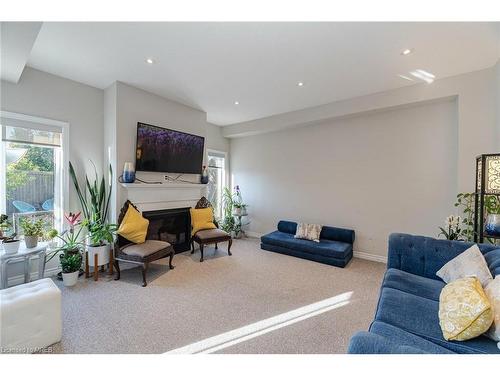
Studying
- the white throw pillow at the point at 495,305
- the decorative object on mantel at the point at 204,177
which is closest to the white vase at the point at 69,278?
the decorative object on mantel at the point at 204,177

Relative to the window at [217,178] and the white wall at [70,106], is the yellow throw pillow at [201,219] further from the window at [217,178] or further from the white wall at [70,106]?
the white wall at [70,106]

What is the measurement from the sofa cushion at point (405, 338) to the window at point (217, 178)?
4.79 m

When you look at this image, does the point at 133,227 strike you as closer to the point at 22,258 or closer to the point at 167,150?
the point at 22,258

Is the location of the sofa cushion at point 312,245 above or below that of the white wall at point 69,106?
below

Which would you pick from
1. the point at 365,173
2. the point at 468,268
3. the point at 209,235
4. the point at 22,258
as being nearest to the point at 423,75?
the point at 365,173

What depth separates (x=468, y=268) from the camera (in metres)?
1.81

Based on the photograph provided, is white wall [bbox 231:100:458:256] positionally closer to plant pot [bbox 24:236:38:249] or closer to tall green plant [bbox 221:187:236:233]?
tall green plant [bbox 221:187:236:233]

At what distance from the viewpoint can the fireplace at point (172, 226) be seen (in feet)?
12.7

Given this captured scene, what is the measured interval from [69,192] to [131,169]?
99cm

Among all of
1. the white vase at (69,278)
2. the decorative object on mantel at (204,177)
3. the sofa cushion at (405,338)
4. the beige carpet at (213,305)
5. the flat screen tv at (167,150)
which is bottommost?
the beige carpet at (213,305)

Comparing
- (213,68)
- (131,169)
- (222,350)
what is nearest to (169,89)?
(213,68)

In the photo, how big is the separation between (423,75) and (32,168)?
5.68m
